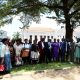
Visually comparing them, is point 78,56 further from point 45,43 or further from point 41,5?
point 41,5

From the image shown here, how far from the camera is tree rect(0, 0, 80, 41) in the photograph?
20.1 metres

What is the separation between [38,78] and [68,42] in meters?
4.97

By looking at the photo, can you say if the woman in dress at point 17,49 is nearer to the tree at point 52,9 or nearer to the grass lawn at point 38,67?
the grass lawn at point 38,67

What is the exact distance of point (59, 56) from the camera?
19.3m

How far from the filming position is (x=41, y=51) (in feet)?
60.6

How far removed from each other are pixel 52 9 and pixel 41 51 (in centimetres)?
433

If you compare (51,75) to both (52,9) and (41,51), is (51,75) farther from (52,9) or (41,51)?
(52,9)

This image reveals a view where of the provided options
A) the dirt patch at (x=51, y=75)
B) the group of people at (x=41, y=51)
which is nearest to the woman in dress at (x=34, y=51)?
the group of people at (x=41, y=51)

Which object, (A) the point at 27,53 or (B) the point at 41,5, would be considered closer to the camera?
(A) the point at 27,53

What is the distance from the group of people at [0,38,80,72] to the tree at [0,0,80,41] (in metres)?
1.91

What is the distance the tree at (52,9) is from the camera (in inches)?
790

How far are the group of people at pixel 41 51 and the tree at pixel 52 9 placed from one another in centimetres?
191

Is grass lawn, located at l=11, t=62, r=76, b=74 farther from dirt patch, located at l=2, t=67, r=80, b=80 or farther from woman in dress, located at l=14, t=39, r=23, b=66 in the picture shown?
dirt patch, located at l=2, t=67, r=80, b=80

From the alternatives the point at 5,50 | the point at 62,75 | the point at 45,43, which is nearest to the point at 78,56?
the point at 45,43
